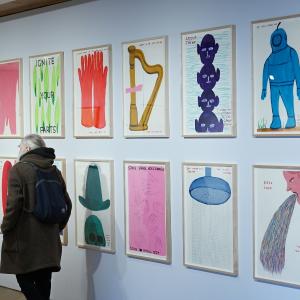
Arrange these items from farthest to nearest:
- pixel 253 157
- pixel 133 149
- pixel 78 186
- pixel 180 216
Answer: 1. pixel 78 186
2. pixel 133 149
3. pixel 180 216
4. pixel 253 157

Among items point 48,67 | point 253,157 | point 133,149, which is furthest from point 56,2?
point 253,157

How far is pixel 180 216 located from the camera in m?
2.84

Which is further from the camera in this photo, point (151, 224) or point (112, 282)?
point (112, 282)

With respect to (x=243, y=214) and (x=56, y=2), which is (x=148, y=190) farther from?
(x=56, y=2)

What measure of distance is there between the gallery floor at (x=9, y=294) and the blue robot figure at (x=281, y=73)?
2.55 metres

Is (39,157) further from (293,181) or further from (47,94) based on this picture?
(293,181)

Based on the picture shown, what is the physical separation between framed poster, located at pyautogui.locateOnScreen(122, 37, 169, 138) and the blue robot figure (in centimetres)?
69

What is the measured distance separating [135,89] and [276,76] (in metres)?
0.97

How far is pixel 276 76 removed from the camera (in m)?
2.44

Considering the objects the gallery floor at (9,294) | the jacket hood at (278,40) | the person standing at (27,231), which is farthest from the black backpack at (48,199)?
the jacket hood at (278,40)

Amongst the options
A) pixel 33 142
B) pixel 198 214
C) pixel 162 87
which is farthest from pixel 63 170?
pixel 198 214

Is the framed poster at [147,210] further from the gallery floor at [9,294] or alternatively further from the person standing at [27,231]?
the gallery floor at [9,294]

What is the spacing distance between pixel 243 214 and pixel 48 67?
1.89 meters

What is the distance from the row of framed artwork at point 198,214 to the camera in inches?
96.0
